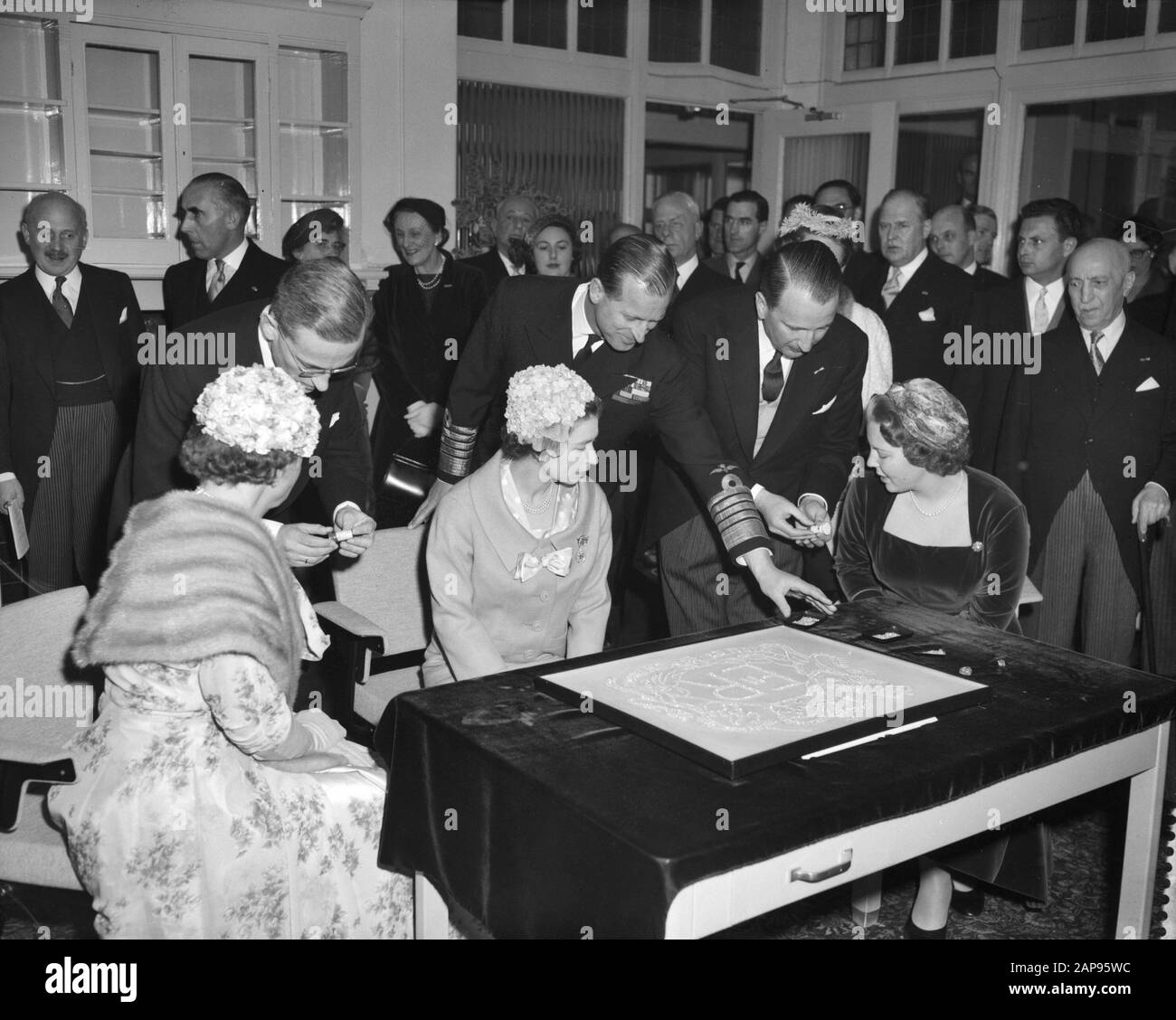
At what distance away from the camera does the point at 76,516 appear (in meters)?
4.46

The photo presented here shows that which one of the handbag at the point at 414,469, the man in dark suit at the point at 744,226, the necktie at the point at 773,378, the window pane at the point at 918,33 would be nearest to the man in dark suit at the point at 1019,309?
the necktie at the point at 773,378

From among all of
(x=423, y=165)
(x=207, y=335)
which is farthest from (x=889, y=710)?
(x=423, y=165)

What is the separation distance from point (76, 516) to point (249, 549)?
2.73 m

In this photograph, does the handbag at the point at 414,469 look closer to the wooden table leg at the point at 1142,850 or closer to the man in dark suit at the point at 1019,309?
the man in dark suit at the point at 1019,309

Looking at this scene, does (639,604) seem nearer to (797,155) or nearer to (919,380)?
(919,380)

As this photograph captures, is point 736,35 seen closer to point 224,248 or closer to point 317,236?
point 317,236

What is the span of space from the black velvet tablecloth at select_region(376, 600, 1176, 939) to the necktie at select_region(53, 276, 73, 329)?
2942 mm

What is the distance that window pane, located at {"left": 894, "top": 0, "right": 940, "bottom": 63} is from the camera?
781 centimetres

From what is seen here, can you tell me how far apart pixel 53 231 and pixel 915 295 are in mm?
3330

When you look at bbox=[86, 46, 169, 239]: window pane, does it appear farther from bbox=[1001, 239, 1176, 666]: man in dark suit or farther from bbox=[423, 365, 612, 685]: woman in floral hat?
bbox=[1001, 239, 1176, 666]: man in dark suit

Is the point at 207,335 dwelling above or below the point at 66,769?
above

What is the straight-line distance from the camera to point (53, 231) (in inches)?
170

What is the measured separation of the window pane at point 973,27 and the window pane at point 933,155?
434 millimetres

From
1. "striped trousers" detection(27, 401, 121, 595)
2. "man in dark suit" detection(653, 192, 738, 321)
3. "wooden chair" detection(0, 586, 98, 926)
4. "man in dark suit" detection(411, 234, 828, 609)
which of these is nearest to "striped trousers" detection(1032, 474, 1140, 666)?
"man in dark suit" detection(411, 234, 828, 609)
